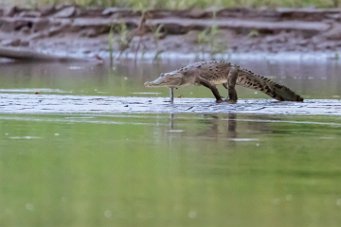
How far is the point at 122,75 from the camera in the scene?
18906mm

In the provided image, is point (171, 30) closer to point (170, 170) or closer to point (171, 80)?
point (171, 80)

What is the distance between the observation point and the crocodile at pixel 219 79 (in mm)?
12898

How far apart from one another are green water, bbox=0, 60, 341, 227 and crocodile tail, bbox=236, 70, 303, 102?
1453 millimetres

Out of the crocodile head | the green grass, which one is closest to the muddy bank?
the green grass

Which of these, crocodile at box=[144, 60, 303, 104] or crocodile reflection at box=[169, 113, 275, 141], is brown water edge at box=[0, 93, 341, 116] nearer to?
crocodile at box=[144, 60, 303, 104]

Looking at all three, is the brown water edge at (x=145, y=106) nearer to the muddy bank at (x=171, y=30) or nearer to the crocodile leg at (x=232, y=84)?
the crocodile leg at (x=232, y=84)

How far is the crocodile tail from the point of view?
42.5 feet

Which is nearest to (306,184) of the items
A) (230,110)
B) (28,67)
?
(230,110)

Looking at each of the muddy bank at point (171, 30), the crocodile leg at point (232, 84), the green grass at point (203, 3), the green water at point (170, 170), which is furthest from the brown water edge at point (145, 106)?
the green grass at point (203, 3)

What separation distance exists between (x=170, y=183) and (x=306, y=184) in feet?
2.37

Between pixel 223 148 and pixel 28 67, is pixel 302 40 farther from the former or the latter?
pixel 223 148

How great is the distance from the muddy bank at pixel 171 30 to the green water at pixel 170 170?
1286 centimetres

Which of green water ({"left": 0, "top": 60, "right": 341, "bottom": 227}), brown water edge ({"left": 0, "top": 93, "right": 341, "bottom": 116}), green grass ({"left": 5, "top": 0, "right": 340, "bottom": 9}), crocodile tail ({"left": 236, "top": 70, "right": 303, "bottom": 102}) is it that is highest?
green grass ({"left": 5, "top": 0, "right": 340, "bottom": 9})

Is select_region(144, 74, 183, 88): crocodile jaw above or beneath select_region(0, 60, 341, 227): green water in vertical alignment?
above
